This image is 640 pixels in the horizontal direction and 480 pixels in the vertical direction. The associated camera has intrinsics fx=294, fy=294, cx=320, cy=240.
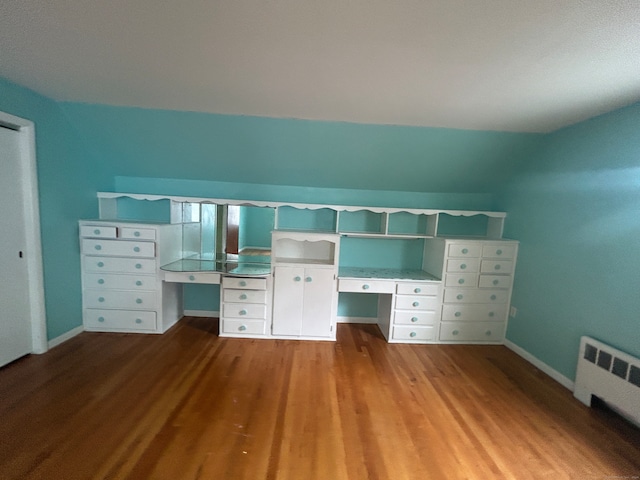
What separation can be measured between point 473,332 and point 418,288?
0.81m

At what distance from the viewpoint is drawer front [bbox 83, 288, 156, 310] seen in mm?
2947

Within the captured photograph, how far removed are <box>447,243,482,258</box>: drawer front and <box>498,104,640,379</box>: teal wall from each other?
0.46 meters

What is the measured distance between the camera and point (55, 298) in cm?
264

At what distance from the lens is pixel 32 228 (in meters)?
2.40

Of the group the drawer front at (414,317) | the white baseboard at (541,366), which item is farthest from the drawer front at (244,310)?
the white baseboard at (541,366)

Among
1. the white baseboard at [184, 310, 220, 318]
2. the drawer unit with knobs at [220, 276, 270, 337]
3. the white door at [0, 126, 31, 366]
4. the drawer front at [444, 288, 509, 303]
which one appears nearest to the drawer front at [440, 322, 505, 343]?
the drawer front at [444, 288, 509, 303]

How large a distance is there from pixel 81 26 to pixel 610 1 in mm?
2273

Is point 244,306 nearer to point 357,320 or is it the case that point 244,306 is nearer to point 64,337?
point 357,320

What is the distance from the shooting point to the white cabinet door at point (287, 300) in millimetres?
2984

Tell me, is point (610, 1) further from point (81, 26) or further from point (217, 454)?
point (217, 454)

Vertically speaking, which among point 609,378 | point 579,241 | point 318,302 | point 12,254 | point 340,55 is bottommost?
point 609,378

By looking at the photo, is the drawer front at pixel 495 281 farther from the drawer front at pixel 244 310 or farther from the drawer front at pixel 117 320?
the drawer front at pixel 117 320

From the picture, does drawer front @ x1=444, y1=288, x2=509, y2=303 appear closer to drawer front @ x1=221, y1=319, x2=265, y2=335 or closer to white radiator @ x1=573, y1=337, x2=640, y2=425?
white radiator @ x1=573, y1=337, x2=640, y2=425

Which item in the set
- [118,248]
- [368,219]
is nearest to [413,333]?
[368,219]
